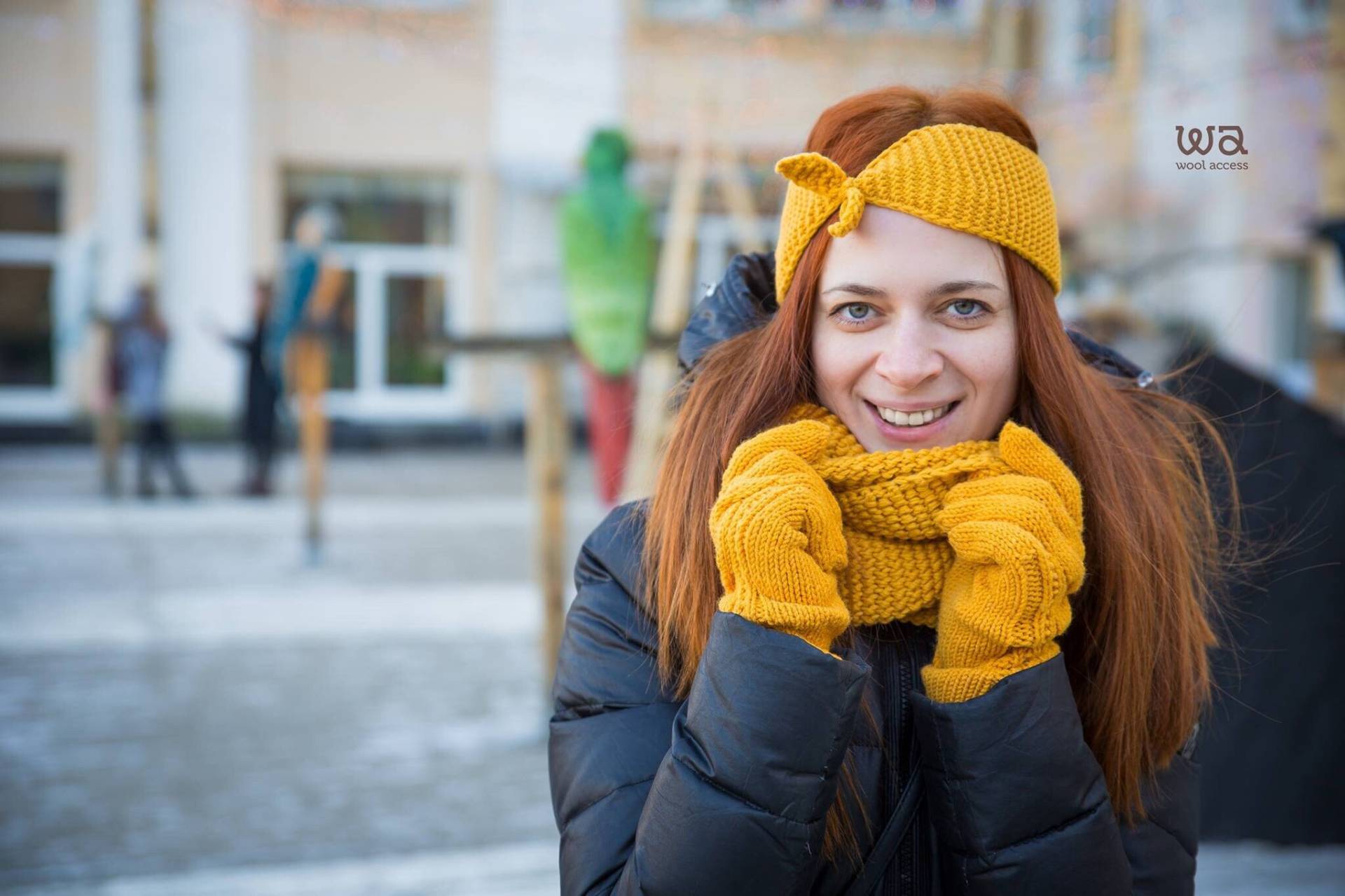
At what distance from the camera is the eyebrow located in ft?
5.00

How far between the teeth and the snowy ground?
77.6 inches

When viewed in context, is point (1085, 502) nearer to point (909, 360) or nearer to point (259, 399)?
point (909, 360)

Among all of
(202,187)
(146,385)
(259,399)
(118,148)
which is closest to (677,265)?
(259,399)

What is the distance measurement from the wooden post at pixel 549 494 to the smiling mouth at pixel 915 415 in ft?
9.89

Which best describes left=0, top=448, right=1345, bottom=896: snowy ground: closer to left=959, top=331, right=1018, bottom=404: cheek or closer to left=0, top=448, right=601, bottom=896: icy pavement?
left=0, top=448, right=601, bottom=896: icy pavement

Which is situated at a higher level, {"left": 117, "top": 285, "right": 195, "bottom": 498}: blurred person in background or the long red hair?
the long red hair

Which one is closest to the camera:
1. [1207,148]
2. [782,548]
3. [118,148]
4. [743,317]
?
[782,548]

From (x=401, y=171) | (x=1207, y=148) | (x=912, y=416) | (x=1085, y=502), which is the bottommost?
(x=1085, y=502)

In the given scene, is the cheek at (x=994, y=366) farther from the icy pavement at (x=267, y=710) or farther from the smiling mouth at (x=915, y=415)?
the icy pavement at (x=267, y=710)

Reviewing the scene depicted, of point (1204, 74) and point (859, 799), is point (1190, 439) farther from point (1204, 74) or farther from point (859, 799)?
point (1204, 74)

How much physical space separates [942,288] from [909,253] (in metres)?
0.06

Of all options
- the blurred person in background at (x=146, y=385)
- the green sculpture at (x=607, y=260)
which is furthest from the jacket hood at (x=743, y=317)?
the blurred person in background at (x=146, y=385)

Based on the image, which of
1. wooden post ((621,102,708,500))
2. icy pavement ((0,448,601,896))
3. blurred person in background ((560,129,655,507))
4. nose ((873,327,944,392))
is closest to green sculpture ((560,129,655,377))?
blurred person in background ((560,129,655,507))

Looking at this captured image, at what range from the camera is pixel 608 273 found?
4664mm
